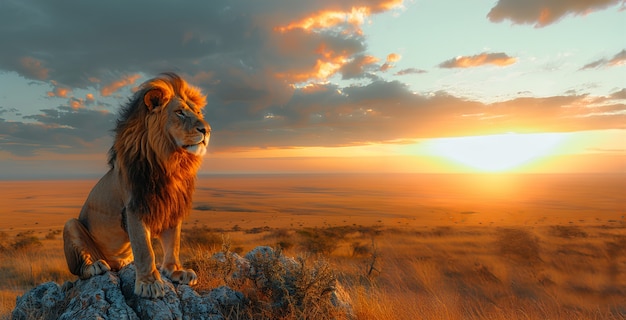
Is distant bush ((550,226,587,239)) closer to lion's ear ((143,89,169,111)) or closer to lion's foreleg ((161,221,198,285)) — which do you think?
lion's foreleg ((161,221,198,285))

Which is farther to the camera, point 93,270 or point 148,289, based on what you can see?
point 93,270

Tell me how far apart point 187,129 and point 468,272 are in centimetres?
1515

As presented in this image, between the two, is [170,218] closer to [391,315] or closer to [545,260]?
[391,315]

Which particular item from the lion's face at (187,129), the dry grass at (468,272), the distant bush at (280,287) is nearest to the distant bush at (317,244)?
the dry grass at (468,272)

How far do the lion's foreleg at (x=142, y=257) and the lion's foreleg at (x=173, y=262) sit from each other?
402 mm

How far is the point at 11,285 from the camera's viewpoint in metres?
10.7

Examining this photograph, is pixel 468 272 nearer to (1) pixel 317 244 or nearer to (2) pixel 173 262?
(1) pixel 317 244

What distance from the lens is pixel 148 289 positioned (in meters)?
4.10

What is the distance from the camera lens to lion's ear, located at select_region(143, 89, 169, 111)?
4048 millimetres

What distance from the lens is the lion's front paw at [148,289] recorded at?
13.4ft

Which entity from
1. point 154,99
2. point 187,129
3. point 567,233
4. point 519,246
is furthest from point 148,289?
point 567,233

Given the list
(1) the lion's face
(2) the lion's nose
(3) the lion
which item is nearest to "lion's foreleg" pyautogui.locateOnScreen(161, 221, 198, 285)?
(3) the lion

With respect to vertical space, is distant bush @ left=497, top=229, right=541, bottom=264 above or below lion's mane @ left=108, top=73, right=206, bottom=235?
below

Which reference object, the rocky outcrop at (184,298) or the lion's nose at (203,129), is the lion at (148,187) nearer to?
the lion's nose at (203,129)
